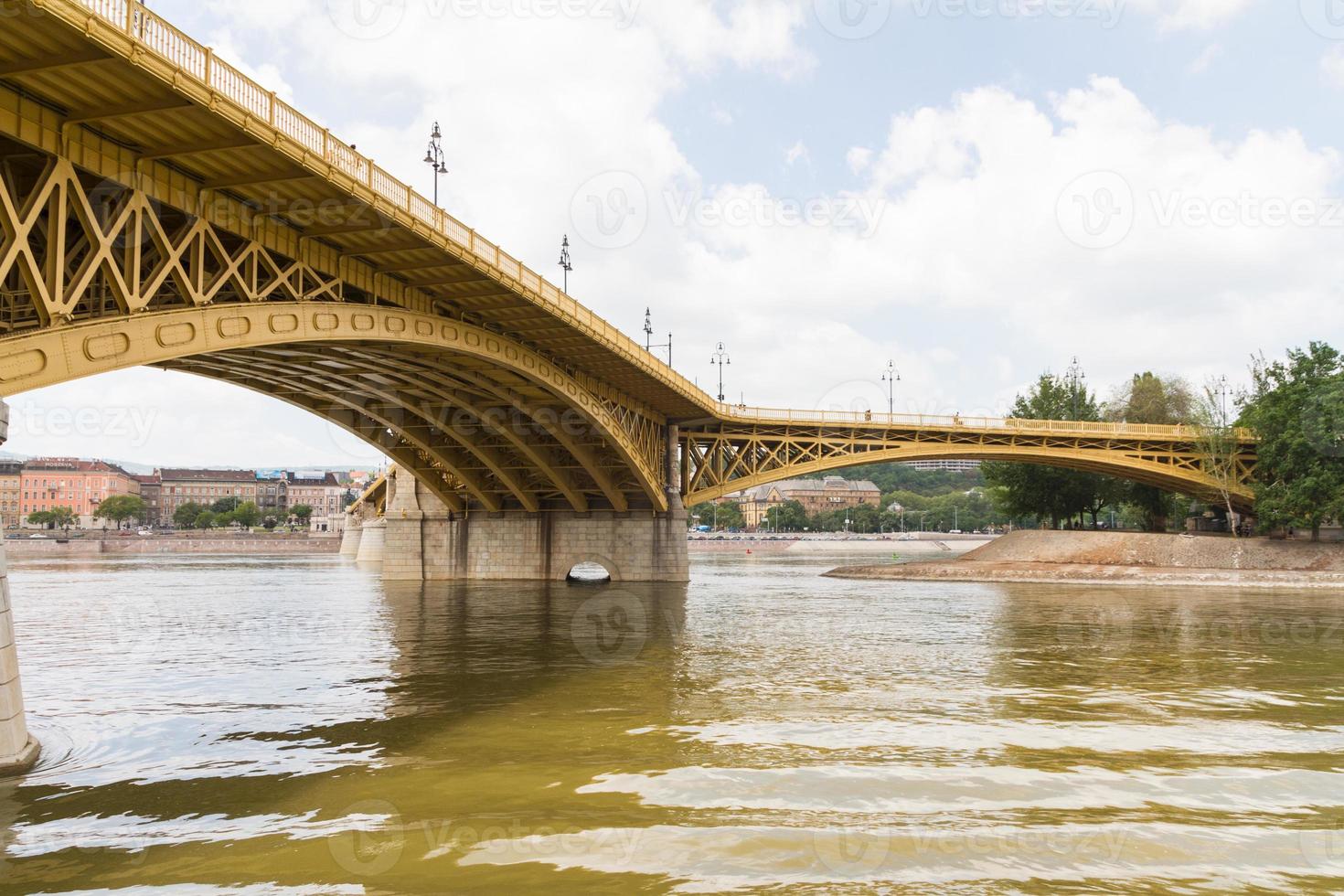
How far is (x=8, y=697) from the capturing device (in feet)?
41.3

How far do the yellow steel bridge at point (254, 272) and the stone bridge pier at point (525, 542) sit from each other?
7086mm

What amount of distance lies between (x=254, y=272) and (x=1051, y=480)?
66238 mm

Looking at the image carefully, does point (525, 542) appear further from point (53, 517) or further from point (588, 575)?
point (53, 517)

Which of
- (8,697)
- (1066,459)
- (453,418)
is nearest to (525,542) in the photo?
(453,418)

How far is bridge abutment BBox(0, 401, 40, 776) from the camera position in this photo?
484 inches

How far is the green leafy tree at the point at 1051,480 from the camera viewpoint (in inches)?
2936

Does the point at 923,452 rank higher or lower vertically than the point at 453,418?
lower

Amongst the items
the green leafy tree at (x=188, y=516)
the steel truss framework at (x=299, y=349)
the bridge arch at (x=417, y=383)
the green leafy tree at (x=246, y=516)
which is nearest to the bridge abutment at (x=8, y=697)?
the steel truss framework at (x=299, y=349)

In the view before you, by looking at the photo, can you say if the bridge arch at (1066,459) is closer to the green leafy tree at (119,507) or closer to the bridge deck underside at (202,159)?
the bridge deck underside at (202,159)

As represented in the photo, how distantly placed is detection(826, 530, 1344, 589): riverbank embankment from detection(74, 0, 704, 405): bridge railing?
36.2 metres

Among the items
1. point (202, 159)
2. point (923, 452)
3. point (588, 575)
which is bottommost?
point (588, 575)

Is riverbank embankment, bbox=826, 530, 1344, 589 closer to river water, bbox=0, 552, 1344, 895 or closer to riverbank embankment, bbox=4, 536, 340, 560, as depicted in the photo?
river water, bbox=0, 552, 1344, 895

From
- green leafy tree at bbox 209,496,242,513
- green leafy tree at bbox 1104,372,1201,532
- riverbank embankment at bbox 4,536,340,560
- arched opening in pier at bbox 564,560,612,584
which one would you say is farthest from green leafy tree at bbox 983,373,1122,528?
green leafy tree at bbox 209,496,242,513

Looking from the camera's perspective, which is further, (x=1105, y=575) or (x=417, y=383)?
(x=1105, y=575)
